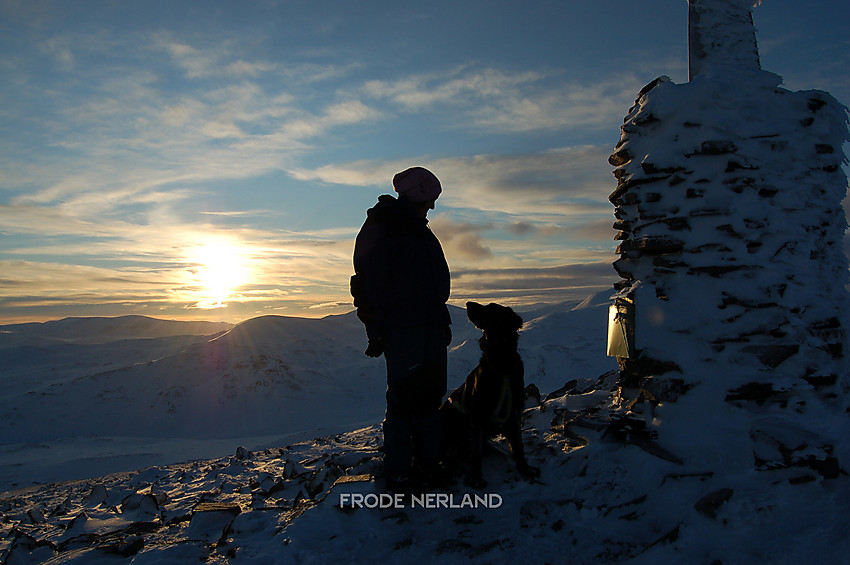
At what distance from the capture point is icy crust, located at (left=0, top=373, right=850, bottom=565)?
296cm

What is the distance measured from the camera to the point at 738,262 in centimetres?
411

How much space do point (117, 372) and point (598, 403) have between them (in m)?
43.3

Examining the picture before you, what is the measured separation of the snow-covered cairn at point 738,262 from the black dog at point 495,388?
4.22 ft

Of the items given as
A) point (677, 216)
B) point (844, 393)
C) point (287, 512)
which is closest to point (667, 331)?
point (677, 216)

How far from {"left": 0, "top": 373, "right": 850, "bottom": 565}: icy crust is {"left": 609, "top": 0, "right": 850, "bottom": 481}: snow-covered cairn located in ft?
1.24

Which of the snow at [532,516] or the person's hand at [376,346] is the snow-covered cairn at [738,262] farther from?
the person's hand at [376,346]

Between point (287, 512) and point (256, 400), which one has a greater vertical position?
point (287, 512)

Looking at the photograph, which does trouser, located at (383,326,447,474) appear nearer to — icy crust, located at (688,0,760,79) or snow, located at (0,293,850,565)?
snow, located at (0,293,850,565)

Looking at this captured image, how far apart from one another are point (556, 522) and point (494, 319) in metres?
1.51

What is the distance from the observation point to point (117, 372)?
127 ft

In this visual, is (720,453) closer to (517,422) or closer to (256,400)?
(517,422)

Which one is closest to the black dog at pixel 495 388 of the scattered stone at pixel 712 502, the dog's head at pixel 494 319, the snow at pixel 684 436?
the dog's head at pixel 494 319

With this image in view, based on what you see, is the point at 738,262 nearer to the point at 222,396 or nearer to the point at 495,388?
the point at 495,388

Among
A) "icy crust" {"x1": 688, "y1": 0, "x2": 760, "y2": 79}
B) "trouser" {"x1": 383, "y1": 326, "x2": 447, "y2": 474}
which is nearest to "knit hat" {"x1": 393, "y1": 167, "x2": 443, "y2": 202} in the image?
"trouser" {"x1": 383, "y1": 326, "x2": 447, "y2": 474}
